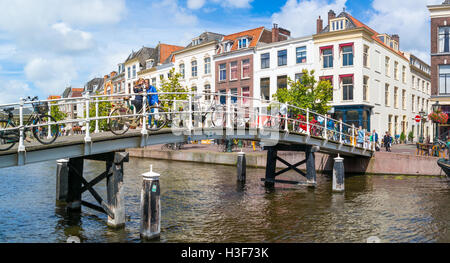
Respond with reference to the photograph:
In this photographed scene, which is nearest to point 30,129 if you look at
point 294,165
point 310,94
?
point 294,165

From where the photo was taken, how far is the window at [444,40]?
98.7 ft

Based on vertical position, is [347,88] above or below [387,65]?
below

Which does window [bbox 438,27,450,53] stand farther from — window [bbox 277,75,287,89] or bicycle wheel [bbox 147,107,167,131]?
bicycle wheel [bbox 147,107,167,131]

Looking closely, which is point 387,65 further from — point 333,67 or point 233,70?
point 233,70

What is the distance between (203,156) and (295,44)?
14082 mm

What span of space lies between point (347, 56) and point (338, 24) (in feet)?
9.64

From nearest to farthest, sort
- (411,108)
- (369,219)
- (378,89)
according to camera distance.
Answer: (369,219), (378,89), (411,108)

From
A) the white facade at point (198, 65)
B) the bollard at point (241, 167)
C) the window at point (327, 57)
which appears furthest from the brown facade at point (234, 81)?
the bollard at point (241, 167)

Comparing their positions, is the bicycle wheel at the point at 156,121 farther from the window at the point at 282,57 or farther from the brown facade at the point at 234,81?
the brown facade at the point at 234,81

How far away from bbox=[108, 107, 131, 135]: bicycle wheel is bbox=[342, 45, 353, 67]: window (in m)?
25.9

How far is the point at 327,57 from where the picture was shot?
3475 centimetres

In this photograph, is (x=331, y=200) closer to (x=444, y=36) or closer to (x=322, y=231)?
(x=322, y=231)
